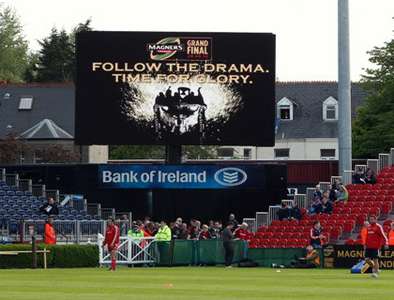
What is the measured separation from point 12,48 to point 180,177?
7513cm

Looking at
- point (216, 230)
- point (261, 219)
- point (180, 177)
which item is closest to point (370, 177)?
point (261, 219)

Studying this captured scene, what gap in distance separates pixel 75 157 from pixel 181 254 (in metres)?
43.8

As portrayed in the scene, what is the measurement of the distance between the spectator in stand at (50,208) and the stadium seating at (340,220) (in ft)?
28.2

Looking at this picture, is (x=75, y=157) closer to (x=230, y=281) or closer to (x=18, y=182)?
(x=18, y=182)

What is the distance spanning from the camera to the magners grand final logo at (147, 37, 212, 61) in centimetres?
5916

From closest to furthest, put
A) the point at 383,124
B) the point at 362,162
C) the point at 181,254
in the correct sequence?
the point at 181,254, the point at 362,162, the point at 383,124

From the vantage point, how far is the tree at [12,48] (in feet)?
432

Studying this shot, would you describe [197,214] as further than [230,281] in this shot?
Yes

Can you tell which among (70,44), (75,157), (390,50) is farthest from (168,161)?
(70,44)

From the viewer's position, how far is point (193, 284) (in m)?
38.0

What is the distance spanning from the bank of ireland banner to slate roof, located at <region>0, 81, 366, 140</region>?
4114cm

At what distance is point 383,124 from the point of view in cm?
8231

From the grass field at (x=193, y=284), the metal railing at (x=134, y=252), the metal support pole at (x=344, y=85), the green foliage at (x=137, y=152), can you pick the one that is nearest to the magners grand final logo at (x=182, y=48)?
the metal support pole at (x=344, y=85)

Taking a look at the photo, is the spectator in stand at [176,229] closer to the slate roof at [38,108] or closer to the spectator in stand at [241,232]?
the spectator in stand at [241,232]
